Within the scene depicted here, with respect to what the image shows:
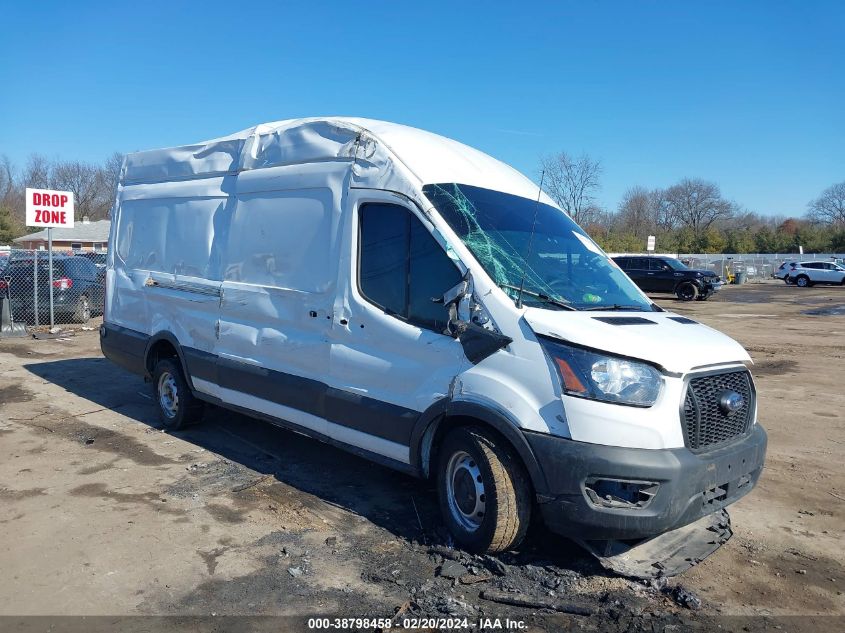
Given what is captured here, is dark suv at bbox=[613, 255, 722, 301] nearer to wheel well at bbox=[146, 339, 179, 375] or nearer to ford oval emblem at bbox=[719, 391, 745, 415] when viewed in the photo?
wheel well at bbox=[146, 339, 179, 375]

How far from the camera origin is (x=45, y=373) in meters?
Answer: 10.3

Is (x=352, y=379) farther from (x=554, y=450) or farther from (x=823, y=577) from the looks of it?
(x=823, y=577)

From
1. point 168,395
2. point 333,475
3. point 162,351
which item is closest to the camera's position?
point 333,475

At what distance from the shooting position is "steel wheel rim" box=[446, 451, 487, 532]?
4.14m

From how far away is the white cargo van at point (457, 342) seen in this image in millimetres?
3672

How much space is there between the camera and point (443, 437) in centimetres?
438

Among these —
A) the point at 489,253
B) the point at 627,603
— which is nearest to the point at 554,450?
the point at 627,603

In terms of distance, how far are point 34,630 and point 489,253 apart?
3.23 meters

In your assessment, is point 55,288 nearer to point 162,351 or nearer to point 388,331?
point 162,351

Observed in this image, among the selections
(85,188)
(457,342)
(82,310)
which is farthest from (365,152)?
(85,188)

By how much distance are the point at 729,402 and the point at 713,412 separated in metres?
0.13

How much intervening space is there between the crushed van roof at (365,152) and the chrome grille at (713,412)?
2.06 meters

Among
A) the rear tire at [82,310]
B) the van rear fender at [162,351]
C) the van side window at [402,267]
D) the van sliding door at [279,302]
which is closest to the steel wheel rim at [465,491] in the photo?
the van side window at [402,267]

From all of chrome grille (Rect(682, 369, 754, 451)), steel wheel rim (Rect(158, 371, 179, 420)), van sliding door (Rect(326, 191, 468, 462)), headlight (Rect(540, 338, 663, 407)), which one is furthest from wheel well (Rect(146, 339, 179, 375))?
chrome grille (Rect(682, 369, 754, 451))
